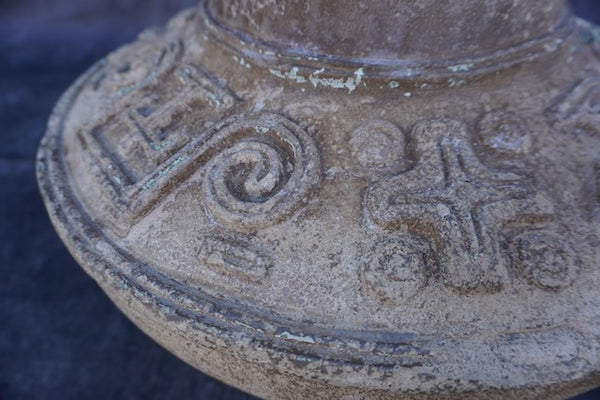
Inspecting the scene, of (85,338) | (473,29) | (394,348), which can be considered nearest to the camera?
(394,348)

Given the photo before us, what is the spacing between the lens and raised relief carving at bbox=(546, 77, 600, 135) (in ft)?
3.10

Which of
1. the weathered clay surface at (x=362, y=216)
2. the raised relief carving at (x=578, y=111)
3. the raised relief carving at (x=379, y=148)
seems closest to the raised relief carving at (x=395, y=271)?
the weathered clay surface at (x=362, y=216)

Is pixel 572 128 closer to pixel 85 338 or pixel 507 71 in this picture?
pixel 507 71

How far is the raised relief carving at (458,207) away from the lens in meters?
0.79

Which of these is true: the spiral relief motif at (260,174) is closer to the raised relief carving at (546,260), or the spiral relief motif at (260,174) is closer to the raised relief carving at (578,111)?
the raised relief carving at (546,260)

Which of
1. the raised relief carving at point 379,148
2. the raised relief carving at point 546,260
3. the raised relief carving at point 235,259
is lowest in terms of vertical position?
the raised relief carving at point 235,259

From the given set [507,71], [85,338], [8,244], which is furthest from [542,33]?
[8,244]

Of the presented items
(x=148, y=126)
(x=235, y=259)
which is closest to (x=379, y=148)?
(x=235, y=259)

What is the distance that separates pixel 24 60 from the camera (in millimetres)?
2582

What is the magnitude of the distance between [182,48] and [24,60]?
183 cm

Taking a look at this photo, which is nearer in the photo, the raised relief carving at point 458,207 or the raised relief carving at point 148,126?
the raised relief carving at point 458,207

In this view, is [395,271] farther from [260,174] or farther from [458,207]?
[260,174]

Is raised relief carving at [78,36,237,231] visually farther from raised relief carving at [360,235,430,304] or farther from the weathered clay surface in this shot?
raised relief carving at [360,235,430,304]

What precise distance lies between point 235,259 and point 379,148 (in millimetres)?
308
